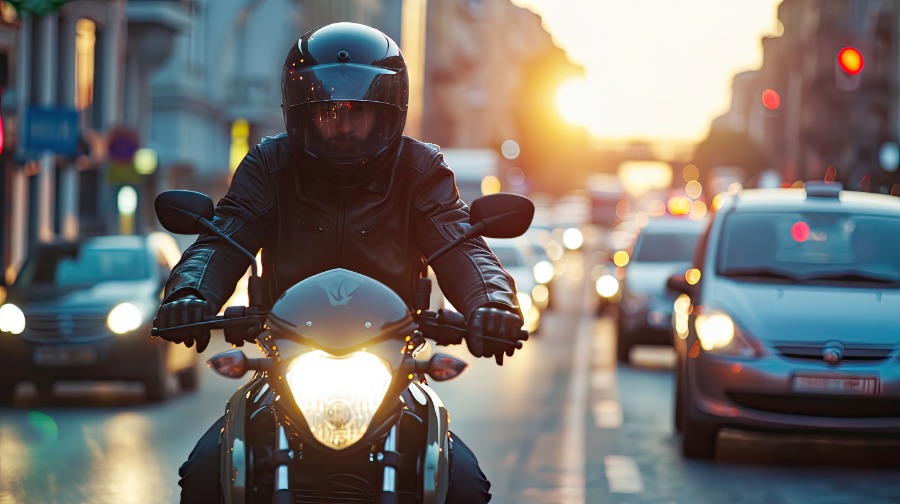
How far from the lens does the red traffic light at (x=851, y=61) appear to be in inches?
768

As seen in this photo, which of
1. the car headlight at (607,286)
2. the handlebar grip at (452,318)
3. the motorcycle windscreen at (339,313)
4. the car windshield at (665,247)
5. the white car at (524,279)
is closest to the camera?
the motorcycle windscreen at (339,313)

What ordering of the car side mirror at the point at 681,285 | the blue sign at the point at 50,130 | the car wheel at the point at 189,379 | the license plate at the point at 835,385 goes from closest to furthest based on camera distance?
the license plate at the point at 835,385
the car side mirror at the point at 681,285
the car wheel at the point at 189,379
the blue sign at the point at 50,130

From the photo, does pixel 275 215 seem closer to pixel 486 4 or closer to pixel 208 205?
pixel 208 205

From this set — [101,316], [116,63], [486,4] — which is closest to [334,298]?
[101,316]

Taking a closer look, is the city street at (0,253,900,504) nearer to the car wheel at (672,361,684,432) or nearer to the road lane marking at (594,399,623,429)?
the road lane marking at (594,399,623,429)

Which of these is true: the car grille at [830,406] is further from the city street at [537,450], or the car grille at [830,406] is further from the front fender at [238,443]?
the front fender at [238,443]

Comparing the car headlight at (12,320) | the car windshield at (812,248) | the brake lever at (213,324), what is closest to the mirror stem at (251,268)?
the brake lever at (213,324)

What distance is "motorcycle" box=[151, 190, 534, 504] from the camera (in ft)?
14.5

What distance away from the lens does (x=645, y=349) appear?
78.3 feet

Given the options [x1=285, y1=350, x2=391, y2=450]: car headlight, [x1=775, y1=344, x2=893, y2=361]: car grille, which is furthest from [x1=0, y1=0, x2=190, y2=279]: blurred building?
[x1=285, y1=350, x2=391, y2=450]: car headlight

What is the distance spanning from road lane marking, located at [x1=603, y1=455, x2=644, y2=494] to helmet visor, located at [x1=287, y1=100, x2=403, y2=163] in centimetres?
518

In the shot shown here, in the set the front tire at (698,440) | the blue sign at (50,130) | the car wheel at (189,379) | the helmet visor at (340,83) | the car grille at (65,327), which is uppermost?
the blue sign at (50,130)

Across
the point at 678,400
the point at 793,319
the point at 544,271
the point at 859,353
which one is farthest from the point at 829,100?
the point at 859,353

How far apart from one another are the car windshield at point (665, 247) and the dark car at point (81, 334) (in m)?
7.71
